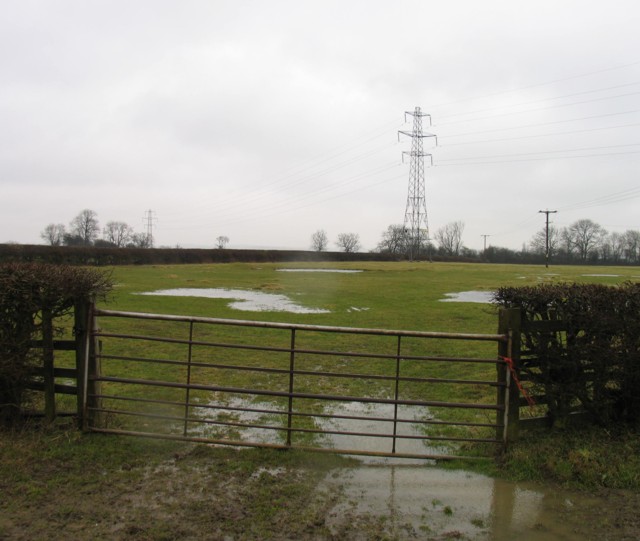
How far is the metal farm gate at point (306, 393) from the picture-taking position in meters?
5.13

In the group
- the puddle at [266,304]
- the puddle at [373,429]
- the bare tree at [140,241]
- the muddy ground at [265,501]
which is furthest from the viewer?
the bare tree at [140,241]

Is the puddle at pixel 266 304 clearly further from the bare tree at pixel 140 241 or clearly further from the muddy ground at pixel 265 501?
the bare tree at pixel 140 241

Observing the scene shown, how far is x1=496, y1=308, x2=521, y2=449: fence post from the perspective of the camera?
200 inches

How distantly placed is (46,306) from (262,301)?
60.7 ft

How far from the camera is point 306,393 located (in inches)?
233

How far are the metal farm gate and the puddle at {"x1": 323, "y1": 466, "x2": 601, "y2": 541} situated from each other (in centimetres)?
45

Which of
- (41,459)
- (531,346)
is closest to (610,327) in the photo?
(531,346)

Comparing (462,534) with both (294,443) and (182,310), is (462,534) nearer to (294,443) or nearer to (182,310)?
(294,443)

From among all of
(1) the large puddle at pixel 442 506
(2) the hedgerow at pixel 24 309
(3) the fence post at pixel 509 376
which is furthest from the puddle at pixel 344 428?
(2) the hedgerow at pixel 24 309

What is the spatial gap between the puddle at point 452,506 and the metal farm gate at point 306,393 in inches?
17.9

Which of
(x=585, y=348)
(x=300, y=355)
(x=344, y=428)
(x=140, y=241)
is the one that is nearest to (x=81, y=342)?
(x=344, y=428)

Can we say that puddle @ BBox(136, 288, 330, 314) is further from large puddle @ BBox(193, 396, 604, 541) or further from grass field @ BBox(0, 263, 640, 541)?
large puddle @ BBox(193, 396, 604, 541)

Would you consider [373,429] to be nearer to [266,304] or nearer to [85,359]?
[85,359]

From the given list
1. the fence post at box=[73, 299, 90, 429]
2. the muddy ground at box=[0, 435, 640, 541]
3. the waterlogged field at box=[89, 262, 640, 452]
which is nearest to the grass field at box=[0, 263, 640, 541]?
the muddy ground at box=[0, 435, 640, 541]
